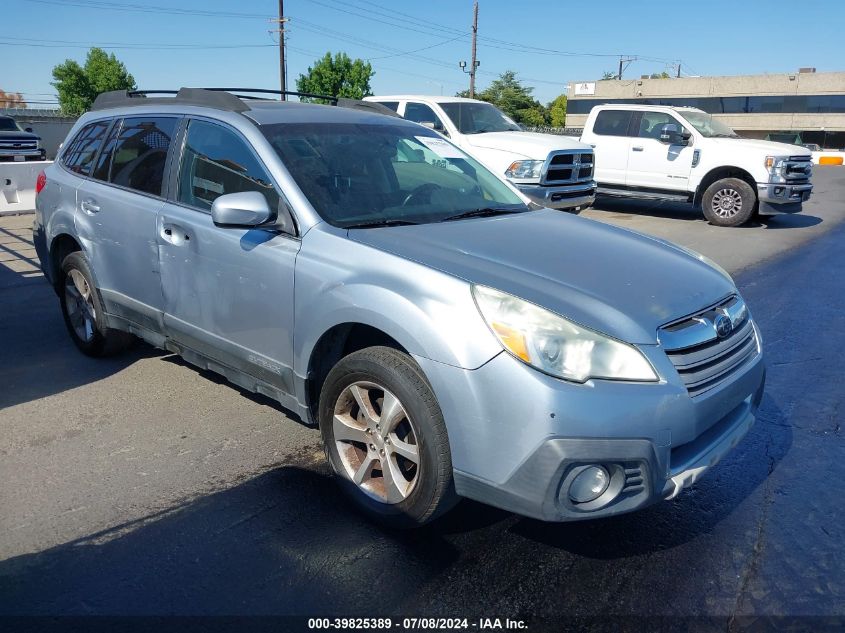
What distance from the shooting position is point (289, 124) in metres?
3.84

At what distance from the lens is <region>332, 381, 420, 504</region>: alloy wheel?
9.72ft

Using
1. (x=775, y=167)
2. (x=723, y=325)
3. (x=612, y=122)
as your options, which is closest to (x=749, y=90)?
(x=612, y=122)

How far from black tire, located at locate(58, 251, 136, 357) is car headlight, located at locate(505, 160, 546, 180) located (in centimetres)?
692

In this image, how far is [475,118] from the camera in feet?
39.5

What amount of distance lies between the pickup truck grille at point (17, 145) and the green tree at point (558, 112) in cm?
8725

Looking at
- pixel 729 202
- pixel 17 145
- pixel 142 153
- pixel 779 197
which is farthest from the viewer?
pixel 17 145

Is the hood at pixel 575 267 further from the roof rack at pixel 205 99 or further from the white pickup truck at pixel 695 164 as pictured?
the white pickup truck at pixel 695 164

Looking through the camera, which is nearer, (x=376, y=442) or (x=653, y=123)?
(x=376, y=442)

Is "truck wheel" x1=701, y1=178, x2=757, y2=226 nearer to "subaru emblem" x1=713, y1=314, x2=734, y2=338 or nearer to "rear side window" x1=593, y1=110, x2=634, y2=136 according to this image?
"rear side window" x1=593, y1=110, x2=634, y2=136

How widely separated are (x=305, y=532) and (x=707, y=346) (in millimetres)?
1892

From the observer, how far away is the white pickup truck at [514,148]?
10.7 m

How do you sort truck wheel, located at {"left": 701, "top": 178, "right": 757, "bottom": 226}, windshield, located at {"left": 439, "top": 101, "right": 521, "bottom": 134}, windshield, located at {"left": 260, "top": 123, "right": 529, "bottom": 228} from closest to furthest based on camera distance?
windshield, located at {"left": 260, "top": 123, "right": 529, "bottom": 228}, windshield, located at {"left": 439, "top": 101, "right": 521, "bottom": 134}, truck wheel, located at {"left": 701, "top": 178, "right": 757, "bottom": 226}

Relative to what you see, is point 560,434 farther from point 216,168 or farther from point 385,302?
point 216,168

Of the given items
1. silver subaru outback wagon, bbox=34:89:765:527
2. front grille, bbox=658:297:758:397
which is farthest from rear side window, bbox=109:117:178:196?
front grille, bbox=658:297:758:397
